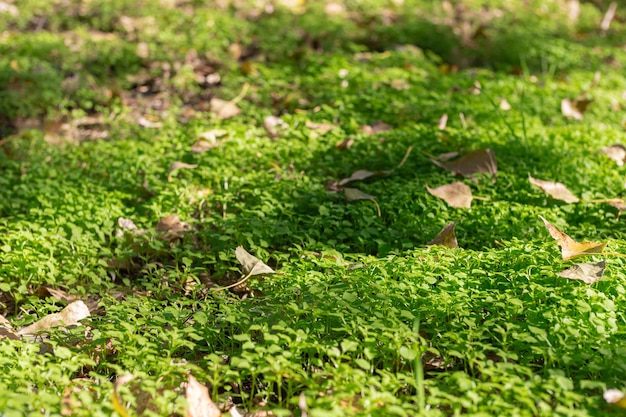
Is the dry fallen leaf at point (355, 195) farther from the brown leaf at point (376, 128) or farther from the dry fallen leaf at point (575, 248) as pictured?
the dry fallen leaf at point (575, 248)

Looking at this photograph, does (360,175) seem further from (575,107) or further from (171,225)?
(575,107)

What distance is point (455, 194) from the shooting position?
A: 3477 millimetres

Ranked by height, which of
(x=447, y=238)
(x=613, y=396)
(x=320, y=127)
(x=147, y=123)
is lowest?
(x=147, y=123)

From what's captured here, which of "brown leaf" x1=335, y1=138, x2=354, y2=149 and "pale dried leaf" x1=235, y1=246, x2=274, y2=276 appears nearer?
"pale dried leaf" x1=235, y1=246, x2=274, y2=276

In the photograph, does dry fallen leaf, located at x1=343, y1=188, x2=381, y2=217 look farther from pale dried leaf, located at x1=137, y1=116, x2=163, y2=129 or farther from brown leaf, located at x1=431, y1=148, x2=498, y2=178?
pale dried leaf, located at x1=137, y1=116, x2=163, y2=129

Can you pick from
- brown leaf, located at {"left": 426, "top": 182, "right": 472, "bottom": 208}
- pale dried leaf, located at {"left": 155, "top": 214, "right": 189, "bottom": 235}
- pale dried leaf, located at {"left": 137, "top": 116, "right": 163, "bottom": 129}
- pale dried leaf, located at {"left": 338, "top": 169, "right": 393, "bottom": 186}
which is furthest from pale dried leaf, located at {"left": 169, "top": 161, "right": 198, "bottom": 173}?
brown leaf, located at {"left": 426, "top": 182, "right": 472, "bottom": 208}

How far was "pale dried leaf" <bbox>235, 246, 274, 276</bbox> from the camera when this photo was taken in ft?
9.56

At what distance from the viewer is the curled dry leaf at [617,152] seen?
4047 millimetres

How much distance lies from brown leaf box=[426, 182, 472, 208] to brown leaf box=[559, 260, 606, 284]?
3.11 feet

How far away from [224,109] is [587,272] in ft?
10.0

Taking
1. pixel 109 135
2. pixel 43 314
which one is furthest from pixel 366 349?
pixel 109 135

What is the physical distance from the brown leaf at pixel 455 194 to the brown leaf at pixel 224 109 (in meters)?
1.86

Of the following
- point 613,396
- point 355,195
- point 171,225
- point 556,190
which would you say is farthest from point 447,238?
point 171,225

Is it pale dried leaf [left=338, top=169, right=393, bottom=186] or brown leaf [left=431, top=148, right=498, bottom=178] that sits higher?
brown leaf [left=431, top=148, right=498, bottom=178]
